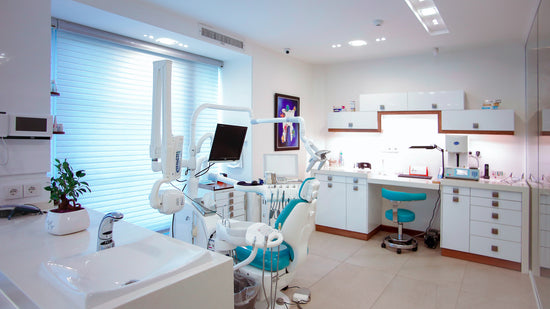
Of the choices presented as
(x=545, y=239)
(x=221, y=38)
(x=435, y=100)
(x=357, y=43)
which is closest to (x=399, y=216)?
(x=435, y=100)

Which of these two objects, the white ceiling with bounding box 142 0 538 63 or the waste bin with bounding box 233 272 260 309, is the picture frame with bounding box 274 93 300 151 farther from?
the waste bin with bounding box 233 272 260 309

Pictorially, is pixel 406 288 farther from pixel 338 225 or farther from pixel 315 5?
pixel 315 5

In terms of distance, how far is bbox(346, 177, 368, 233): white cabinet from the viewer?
14.7ft

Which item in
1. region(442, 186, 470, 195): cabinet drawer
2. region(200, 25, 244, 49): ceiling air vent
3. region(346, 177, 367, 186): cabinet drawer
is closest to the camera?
region(200, 25, 244, 49): ceiling air vent

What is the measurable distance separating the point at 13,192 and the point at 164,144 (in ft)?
3.99

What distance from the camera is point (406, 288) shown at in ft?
10.3

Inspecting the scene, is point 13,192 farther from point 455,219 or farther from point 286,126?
point 455,219

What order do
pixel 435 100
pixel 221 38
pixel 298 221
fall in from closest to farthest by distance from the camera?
1. pixel 298 221
2. pixel 221 38
3. pixel 435 100

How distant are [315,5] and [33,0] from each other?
88.4 inches

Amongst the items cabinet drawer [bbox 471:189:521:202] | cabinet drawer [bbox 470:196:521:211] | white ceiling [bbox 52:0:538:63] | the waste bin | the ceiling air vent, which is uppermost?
white ceiling [bbox 52:0:538:63]

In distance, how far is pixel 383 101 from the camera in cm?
473

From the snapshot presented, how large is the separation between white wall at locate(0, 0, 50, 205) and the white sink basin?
1265 mm

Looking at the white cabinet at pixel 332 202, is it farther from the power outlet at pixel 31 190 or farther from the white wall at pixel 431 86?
the power outlet at pixel 31 190

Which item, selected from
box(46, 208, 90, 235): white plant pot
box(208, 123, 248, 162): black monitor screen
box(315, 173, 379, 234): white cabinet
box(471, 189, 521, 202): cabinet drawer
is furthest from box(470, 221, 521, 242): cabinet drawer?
box(46, 208, 90, 235): white plant pot
